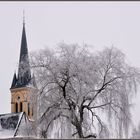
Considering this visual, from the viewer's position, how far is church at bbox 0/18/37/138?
21.5 m

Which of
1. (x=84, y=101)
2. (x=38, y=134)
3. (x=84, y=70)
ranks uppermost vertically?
(x=84, y=70)

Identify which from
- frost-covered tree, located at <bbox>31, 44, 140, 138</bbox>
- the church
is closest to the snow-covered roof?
the church

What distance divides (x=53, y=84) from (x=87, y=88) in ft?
5.99

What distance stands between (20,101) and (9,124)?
6.95 m

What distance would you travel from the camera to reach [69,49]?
21.5 meters

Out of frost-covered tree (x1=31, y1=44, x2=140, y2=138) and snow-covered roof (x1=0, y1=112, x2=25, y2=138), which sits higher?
frost-covered tree (x1=31, y1=44, x2=140, y2=138)

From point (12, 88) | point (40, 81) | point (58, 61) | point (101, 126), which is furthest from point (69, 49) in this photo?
point (12, 88)

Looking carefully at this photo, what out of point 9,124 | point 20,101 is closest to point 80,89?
point 9,124

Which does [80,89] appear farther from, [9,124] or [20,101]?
[20,101]

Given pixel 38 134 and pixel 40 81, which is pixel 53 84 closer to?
pixel 40 81

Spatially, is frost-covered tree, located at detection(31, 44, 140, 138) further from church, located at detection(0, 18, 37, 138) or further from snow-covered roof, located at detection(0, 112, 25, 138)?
snow-covered roof, located at detection(0, 112, 25, 138)

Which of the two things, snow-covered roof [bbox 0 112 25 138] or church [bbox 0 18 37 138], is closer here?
church [bbox 0 18 37 138]

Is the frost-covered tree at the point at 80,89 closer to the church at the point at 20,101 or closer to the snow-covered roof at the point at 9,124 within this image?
the church at the point at 20,101

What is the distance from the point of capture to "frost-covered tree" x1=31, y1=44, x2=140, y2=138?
20500 millimetres
